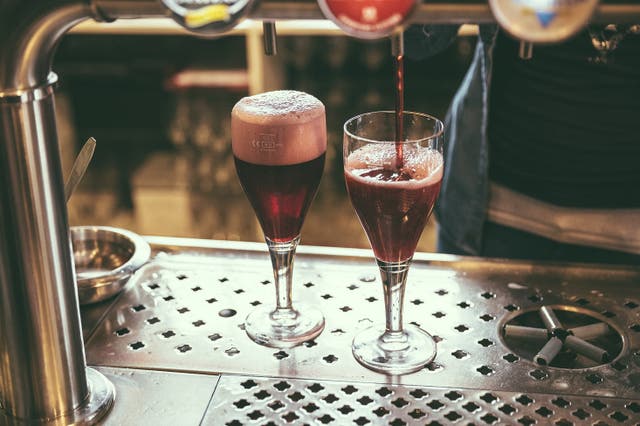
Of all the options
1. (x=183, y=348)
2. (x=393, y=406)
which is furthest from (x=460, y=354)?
(x=183, y=348)

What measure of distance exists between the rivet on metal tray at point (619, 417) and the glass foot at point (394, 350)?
0.76ft

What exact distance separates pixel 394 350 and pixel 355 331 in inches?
3.1

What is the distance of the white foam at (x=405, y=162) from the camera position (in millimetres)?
993

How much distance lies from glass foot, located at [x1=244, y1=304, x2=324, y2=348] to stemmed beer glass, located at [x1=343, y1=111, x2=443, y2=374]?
0.07 meters

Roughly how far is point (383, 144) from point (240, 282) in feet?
1.34

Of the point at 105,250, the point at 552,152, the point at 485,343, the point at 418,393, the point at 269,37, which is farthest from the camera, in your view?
the point at 552,152

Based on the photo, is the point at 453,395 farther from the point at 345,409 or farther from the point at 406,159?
the point at 406,159

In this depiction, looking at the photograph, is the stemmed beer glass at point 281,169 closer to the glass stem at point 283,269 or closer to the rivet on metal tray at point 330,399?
the glass stem at point 283,269

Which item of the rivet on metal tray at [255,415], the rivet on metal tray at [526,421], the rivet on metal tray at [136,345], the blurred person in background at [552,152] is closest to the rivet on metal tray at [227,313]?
the rivet on metal tray at [136,345]

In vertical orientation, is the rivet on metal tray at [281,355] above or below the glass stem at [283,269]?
below

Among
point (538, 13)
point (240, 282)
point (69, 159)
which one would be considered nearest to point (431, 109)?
point (69, 159)

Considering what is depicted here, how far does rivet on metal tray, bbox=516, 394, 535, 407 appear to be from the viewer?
0.99 metres

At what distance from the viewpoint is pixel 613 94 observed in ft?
5.33

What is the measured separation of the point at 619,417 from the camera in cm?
96
